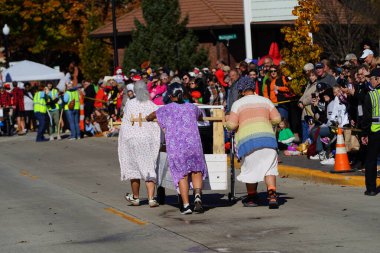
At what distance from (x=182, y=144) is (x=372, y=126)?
9.97ft

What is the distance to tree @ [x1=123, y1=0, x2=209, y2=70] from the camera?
40625 mm

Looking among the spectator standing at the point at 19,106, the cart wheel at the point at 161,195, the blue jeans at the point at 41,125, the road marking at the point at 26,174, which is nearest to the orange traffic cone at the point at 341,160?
the cart wheel at the point at 161,195

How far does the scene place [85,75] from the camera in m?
58.1

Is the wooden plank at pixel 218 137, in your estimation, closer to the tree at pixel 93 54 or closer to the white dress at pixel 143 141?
the white dress at pixel 143 141

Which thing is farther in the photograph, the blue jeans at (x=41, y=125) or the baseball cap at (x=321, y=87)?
the blue jeans at (x=41, y=125)

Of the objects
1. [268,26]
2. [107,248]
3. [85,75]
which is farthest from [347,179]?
[85,75]

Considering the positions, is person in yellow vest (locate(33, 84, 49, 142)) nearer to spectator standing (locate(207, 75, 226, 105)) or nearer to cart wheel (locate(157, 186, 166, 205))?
spectator standing (locate(207, 75, 226, 105))

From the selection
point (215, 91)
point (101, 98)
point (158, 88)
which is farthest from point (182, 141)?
point (101, 98)

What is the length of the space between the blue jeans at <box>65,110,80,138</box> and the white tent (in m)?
11.6

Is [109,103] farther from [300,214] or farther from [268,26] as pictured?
[300,214]

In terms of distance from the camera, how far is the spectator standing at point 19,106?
40688mm

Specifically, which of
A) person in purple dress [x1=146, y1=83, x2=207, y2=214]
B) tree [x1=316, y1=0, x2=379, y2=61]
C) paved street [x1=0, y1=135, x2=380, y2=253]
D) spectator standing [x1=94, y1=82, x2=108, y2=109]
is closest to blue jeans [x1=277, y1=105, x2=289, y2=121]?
paved street [x1=0, y1=135, x2=380, y2=253]

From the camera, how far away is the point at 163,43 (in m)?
40.7

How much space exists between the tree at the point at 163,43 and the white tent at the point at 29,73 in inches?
235
